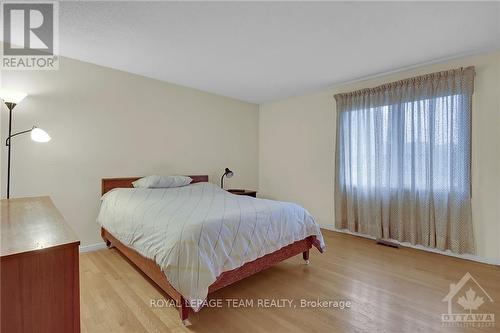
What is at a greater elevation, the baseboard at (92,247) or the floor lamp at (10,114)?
the floor lamp at (10,114)

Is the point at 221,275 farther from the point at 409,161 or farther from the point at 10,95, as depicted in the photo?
the point at 409,161

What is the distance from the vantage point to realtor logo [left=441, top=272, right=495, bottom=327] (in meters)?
1.61

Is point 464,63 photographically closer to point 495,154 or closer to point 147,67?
point 495,154

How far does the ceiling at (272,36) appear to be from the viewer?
1.84 metres

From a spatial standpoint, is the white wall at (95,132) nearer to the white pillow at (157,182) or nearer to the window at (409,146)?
the white pillow at (157,182)

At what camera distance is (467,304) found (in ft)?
5.98

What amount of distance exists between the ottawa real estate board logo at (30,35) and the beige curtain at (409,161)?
3.53 metres

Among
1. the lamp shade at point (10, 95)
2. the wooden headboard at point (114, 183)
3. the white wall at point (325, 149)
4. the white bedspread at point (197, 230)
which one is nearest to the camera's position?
the white bedspread at point (197, 230)

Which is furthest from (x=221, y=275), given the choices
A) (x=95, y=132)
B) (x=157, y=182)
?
(x=95, y=132)

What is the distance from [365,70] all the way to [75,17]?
10.5ft

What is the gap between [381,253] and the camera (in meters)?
2.84

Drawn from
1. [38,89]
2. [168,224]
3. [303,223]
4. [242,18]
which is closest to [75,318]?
[168,224]

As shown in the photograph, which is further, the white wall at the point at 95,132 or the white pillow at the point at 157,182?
the white pillow at the point at 157,182

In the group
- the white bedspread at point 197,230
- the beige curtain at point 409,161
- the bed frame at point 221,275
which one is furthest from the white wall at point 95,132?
the beige curtain at point 409,161
